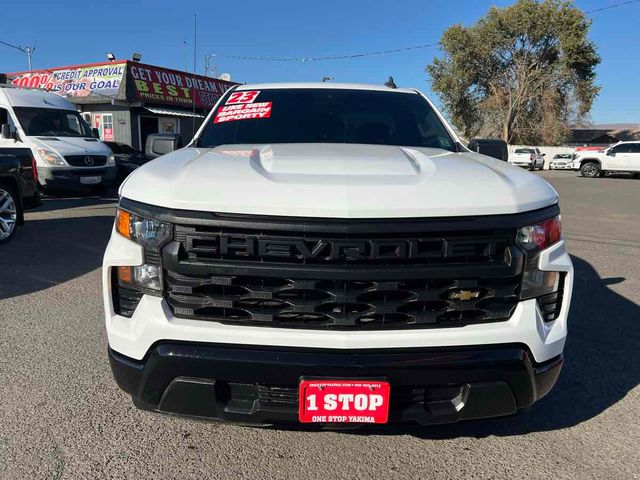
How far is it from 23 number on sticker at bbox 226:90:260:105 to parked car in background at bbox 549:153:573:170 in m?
39.4

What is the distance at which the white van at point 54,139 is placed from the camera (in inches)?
415

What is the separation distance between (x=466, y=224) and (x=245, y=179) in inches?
35.1

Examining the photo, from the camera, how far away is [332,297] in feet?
6.21

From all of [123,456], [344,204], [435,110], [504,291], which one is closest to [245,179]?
[344,204]

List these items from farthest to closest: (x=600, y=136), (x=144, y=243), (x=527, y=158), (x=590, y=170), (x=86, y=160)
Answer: (x=600, y=136)
(x=527, y=158)
(x=590, y=170)
(x=86, y=160)
(x=144, y=243)

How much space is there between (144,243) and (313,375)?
0.85 metres

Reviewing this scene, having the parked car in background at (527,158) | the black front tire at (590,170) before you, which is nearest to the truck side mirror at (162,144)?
the black front tire at (590,170)

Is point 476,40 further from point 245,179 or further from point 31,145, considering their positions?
point 245,179

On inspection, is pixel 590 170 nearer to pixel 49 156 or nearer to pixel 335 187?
pixel 49 156

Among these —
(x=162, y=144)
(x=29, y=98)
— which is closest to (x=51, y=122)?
(x=29, y=98)

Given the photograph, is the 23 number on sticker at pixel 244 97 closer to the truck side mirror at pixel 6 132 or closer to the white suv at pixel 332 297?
the white suv at pixel 332 297

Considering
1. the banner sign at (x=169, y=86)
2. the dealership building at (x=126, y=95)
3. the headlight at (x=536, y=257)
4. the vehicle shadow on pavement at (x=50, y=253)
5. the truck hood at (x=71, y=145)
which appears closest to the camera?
the headlight at (x=536, y=257)

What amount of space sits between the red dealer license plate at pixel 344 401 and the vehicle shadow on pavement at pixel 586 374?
0.16 metres

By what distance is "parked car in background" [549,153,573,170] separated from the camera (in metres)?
37.8
